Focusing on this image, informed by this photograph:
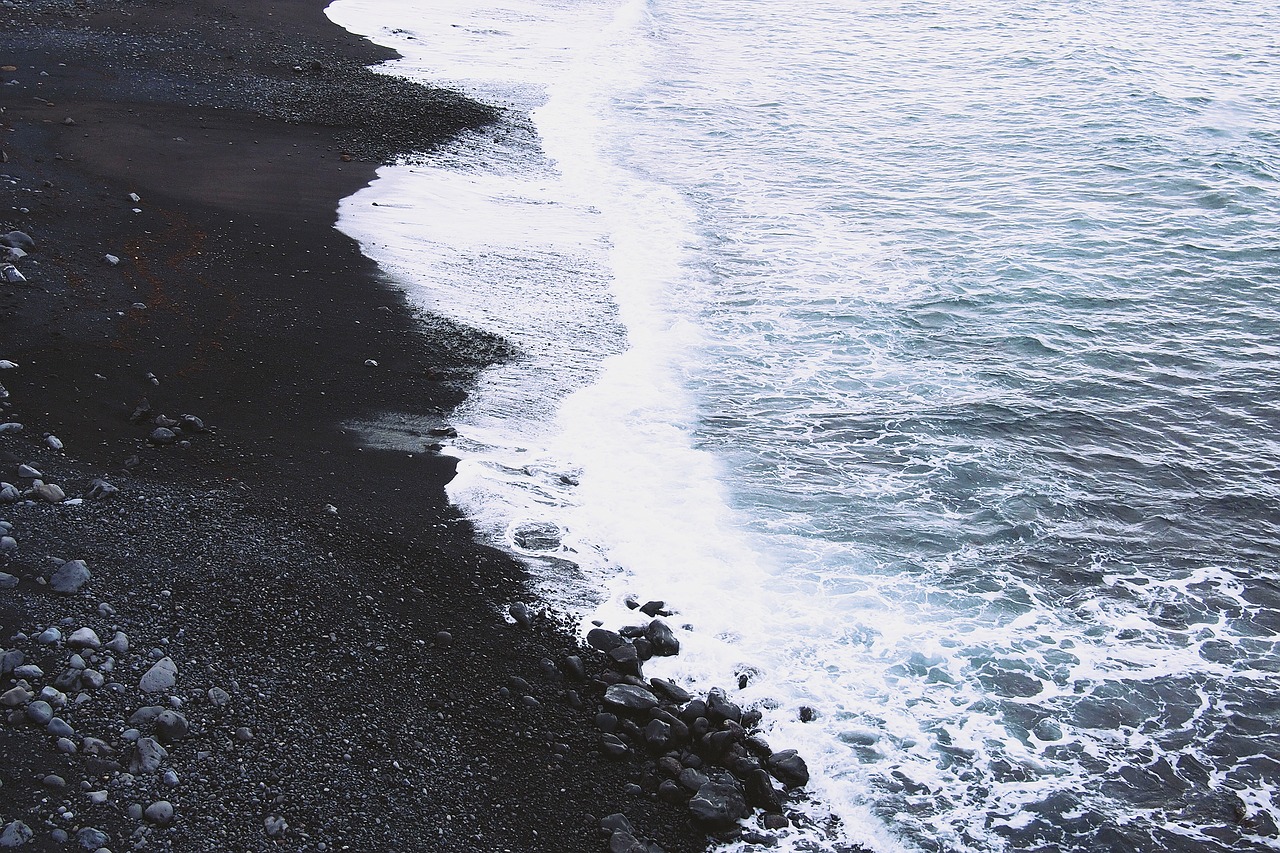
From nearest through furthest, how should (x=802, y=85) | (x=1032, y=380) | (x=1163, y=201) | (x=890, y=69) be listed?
1. (x=1032, y=380)
2. (x=1163, y=201)
3. (x=802, y=85)
4. (x=890, y=69)

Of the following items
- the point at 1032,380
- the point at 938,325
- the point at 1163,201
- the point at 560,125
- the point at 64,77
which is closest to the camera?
the point at 1032,380

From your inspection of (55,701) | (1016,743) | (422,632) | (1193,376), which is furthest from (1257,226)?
(55,701)

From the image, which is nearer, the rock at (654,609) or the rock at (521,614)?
the rock at (521,614)

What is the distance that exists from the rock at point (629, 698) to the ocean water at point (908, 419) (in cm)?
62

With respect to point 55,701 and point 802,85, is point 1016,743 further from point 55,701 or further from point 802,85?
point 802,85

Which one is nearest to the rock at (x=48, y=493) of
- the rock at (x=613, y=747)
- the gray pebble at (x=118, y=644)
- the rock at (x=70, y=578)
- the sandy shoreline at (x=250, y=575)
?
the sandy shoreline at (x=250, y=575)

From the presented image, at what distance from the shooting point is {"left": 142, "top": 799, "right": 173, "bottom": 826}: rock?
593 centimetres

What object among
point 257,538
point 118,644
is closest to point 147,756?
point 118,644

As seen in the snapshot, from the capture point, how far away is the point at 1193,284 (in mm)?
16906

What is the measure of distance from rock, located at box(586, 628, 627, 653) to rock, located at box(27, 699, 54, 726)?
4311 mm

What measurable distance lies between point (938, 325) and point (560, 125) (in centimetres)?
1172

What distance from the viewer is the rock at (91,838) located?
18.6 feet

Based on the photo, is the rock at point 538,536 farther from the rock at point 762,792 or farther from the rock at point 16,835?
the rock at point 16,835

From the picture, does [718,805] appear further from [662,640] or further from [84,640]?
[84,640]
